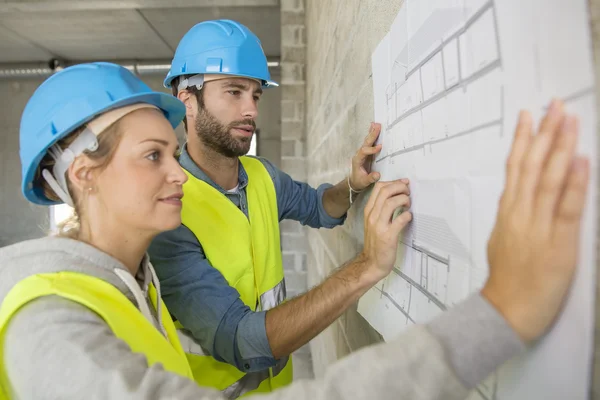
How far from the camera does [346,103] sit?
175cm

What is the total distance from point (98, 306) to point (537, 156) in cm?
73

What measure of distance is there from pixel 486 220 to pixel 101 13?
623cm

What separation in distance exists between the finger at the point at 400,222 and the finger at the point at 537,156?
0.43m

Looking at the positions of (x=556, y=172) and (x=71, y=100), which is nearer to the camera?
(x=556, y=172)

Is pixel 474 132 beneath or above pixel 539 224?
above

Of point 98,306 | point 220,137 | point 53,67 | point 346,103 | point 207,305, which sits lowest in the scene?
point 207,305

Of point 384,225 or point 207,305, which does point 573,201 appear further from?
point 207,305

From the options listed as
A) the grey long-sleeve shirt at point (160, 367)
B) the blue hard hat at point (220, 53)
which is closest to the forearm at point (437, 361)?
the grey long-sleeve shirt at point (160, 367)

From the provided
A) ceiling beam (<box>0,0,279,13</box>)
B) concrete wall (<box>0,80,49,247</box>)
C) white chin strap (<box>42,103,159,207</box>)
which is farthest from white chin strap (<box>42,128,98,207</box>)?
concrete wall (<box>0,80,49,247</box>)

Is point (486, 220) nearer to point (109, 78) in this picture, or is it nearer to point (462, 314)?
point (462, 314)

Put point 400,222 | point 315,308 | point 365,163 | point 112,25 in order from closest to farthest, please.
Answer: point 400,222
point 315,308
point 365,163
point 112,25

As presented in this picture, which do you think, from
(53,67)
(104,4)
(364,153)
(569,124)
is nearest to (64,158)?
(364,153)

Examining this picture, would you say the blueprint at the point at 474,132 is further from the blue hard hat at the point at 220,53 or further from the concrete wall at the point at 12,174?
the concrete wall at the point at 12,174

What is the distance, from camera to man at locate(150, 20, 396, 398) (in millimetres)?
1139
